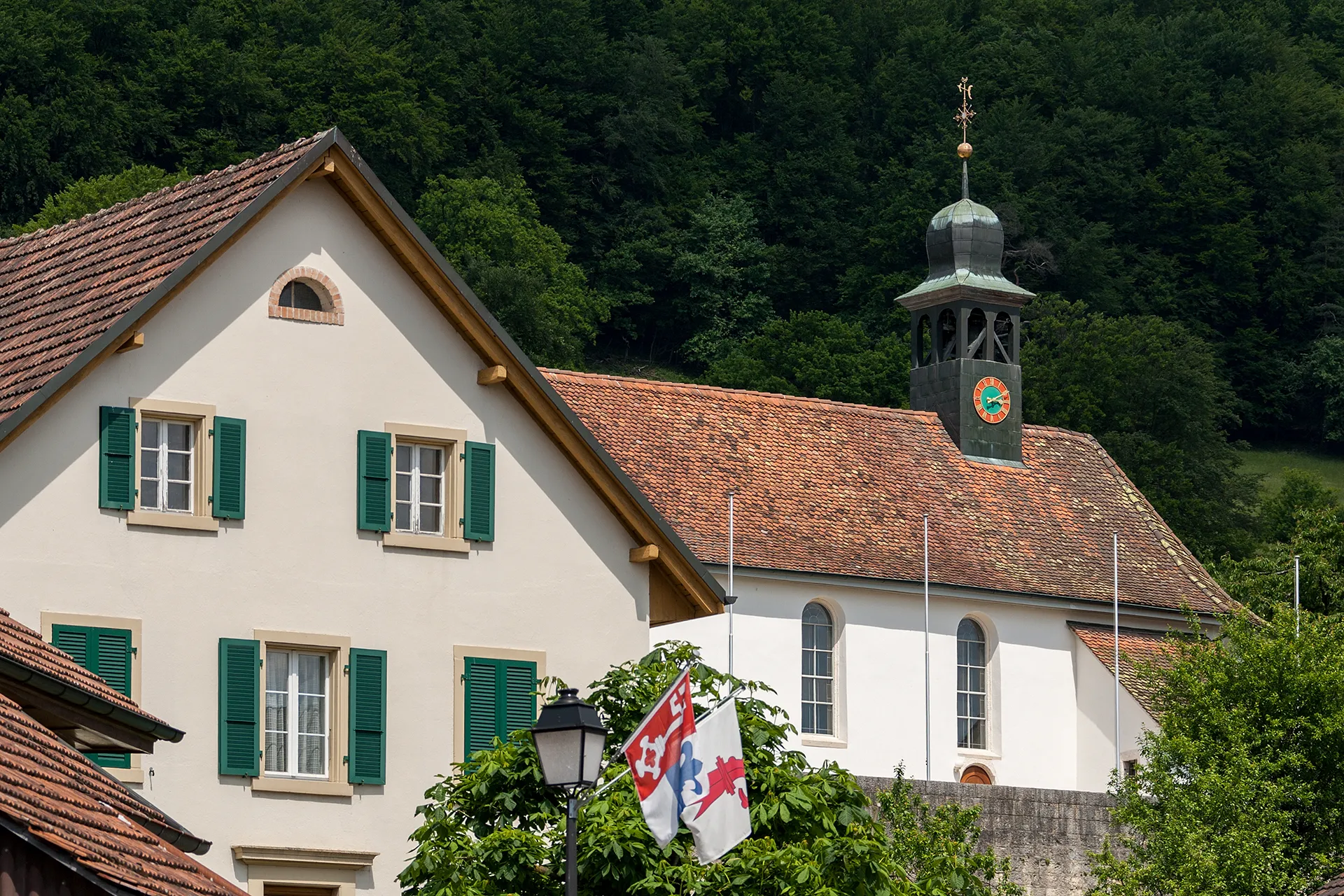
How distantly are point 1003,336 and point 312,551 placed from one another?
33268 mm

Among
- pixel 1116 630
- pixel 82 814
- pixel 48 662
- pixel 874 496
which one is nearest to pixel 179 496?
pixel 48 662

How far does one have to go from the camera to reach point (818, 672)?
166 feet

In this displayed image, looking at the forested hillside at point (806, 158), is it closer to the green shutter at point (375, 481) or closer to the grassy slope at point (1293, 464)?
the grassy slope at point (1293, 464)

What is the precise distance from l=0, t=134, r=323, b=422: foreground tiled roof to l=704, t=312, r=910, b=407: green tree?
2135 inches

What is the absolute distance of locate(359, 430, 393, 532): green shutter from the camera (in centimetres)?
3069

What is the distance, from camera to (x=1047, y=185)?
115 metres

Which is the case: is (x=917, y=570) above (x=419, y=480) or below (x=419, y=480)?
above

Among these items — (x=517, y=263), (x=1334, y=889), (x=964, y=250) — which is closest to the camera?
(x=1334, y=889)

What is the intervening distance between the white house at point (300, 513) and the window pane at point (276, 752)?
4 cm

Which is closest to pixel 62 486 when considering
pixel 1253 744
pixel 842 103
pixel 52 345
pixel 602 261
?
pixel 52 345

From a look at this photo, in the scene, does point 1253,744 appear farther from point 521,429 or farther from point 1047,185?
point 1047,185

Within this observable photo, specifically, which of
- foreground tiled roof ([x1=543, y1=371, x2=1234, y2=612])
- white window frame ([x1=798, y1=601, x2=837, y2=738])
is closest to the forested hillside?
foreground tiled roof ([x1=543, y1=371, x2=1234, y2=612])

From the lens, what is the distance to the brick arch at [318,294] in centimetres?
3038

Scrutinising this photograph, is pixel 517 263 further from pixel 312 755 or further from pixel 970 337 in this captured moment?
pixel 312 755
